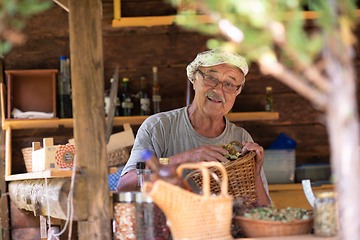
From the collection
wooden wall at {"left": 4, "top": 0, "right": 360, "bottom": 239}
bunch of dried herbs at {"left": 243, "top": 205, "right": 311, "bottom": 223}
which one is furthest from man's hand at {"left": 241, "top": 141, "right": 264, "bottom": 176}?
wooden wall at {"left": 4, "top": 0, "right": 360, "bottom": 239}

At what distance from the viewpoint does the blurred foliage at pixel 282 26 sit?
0.74 m

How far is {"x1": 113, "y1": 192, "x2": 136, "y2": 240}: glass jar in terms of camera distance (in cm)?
111

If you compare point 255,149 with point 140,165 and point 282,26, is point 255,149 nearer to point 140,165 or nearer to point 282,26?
point 140,165

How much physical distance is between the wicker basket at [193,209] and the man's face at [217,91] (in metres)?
0.96

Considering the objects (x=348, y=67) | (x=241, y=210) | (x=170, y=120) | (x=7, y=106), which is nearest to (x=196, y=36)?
(x=170, y=120)

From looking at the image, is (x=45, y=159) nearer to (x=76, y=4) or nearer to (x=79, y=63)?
(x=79, y=63)

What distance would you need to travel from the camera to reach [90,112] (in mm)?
1219

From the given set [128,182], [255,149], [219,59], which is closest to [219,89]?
[219,59]

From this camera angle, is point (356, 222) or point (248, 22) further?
point (248, 22)

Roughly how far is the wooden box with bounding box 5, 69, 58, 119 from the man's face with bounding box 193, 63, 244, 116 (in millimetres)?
1317

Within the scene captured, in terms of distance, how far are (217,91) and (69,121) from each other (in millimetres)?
1201

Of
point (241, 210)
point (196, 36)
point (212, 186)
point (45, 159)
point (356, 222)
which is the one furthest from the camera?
point (196, 36)

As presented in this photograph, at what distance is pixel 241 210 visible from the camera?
1.18 meters

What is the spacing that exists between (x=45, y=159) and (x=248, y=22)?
1076mm
